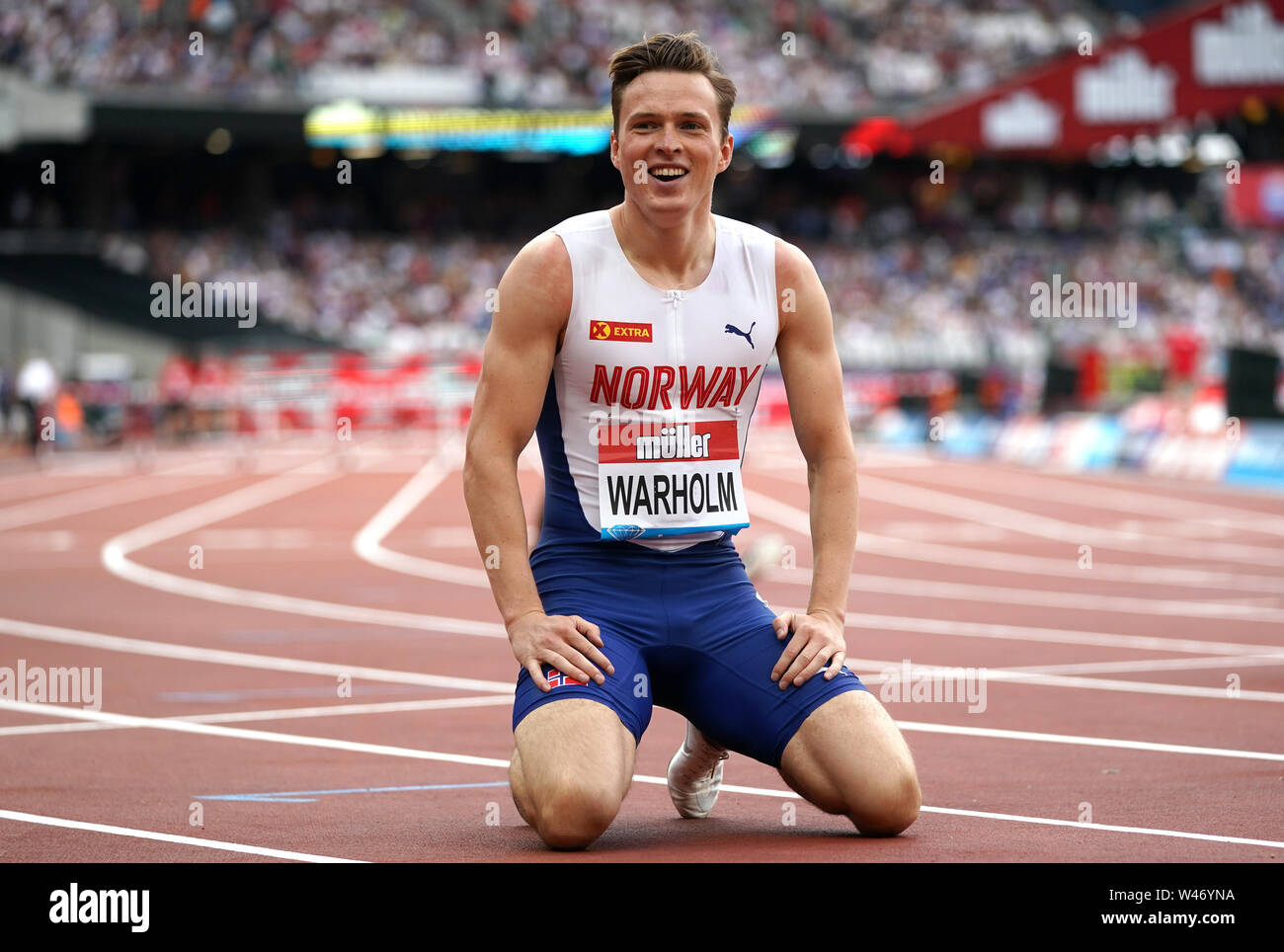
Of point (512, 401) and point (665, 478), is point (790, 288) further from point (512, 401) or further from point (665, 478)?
point (512, 401)

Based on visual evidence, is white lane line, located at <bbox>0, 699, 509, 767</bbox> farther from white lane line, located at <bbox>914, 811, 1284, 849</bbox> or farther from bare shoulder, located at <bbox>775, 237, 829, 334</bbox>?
bare shoulder, located at <bbox>775, 237, 829, 334</bbox>

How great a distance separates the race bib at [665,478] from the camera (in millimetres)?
5039

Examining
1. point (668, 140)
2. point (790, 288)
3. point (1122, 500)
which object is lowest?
point (1122, 500)

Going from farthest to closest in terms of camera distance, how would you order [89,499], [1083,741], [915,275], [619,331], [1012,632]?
[915,275], [89,499], [1012,632], [1083,741], [619,331]

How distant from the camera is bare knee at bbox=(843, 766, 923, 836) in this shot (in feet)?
15.1

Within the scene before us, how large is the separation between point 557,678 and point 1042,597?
24.7ft

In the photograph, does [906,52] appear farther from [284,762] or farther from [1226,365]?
[284,762]

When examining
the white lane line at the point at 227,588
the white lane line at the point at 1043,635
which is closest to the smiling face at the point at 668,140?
the white lane line at the point at 1043,635

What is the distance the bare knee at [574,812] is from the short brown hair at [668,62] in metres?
1.77

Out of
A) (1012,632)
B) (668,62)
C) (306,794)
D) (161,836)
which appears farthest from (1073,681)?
(161,836)

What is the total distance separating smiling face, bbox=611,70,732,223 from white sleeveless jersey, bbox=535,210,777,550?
178mm

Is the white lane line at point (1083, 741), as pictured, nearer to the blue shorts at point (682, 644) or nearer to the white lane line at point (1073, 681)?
the white lane line at point (1073, 681)

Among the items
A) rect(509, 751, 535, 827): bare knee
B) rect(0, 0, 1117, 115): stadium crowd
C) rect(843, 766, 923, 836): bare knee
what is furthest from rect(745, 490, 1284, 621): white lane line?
rect(0, 0, 1117, 115): stadium crowd

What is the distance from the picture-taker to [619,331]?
4992mm
